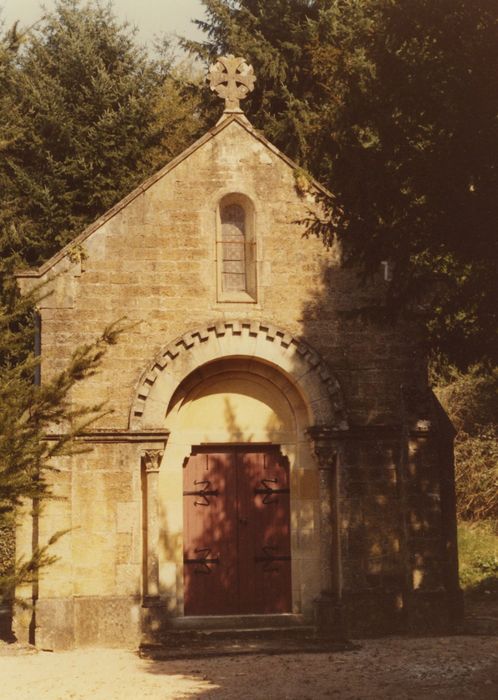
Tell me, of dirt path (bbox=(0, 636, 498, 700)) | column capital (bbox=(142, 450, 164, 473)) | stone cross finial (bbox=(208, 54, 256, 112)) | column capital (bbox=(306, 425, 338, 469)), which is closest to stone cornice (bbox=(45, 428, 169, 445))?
column capital (bbox=(142, 450, 164, 473))

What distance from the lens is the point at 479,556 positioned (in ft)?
67.4

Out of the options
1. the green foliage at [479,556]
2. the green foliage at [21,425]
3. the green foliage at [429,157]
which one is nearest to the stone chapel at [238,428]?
the green foliage at [429,157]

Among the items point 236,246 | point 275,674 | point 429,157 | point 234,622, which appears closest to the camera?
point 429,157

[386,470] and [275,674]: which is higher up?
[386,470]

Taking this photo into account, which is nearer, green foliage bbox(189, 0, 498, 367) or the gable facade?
green foliage bbox(189, 0, 498, 367)

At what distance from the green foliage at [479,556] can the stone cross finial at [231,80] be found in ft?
31.1

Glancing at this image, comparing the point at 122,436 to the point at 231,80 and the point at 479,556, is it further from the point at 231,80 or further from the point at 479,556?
the point at 479,556

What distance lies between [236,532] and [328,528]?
134cm

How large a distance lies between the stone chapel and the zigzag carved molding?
0.02 metres

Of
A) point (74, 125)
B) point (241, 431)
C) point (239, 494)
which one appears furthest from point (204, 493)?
point (74, 125)

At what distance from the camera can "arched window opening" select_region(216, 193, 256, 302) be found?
15.4m

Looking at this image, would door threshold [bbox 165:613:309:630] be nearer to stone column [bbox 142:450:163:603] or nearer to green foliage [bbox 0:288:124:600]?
stone column [bbox 142:450:163:603]

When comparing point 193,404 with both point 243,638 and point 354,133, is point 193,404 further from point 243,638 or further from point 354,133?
point 354,133

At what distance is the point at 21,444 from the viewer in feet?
26.9
